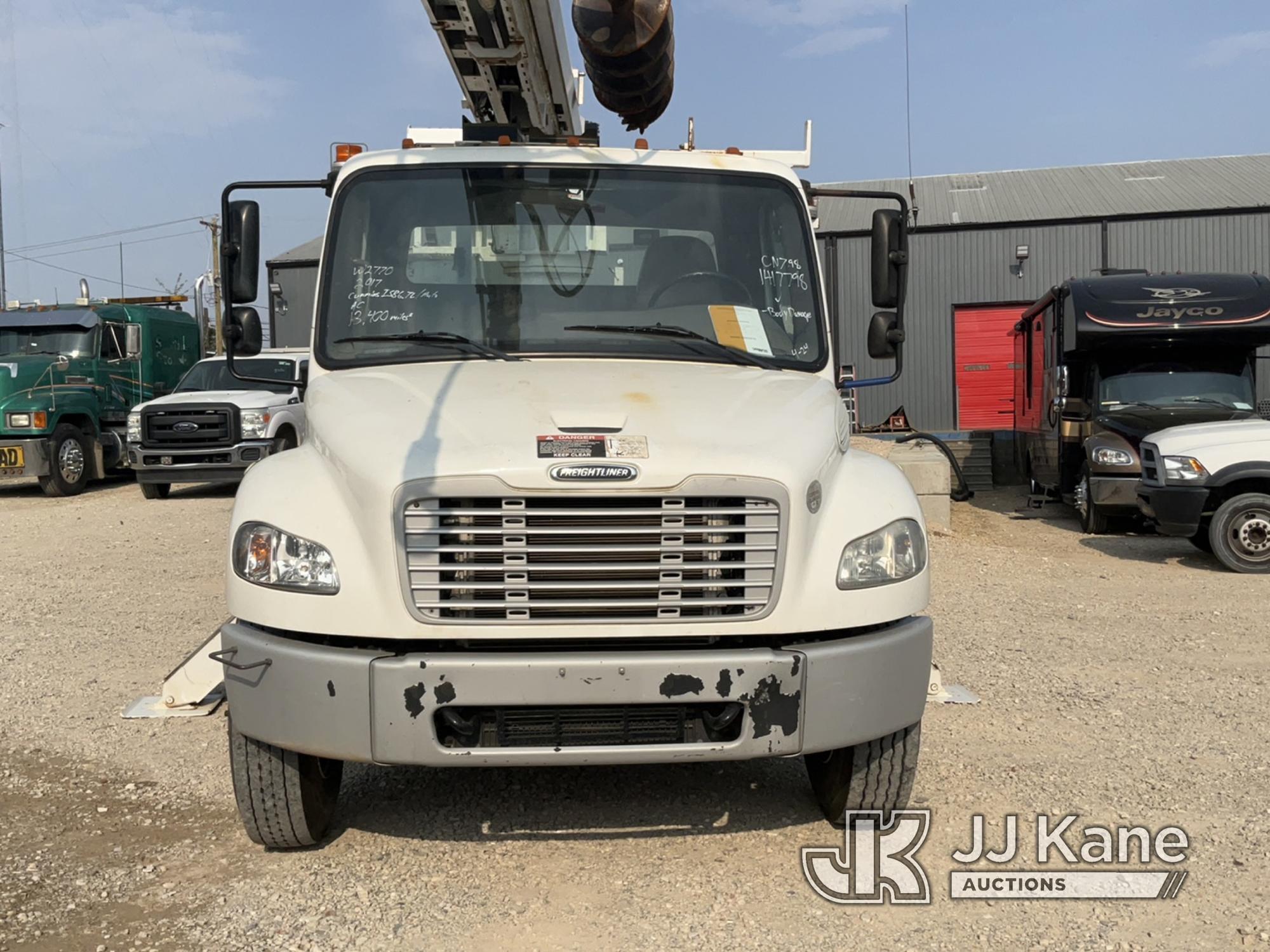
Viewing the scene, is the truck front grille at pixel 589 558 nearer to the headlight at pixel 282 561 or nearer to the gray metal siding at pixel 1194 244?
the headlight at pixel 282 561

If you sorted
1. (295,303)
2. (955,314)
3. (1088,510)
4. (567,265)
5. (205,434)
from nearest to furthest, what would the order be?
(567,265)
(1088,510)
(205,434)
(955,314)
(295,303)

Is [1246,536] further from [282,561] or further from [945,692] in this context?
[282,561]

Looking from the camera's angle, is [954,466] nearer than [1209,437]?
No

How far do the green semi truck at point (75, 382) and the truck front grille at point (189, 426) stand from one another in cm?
218

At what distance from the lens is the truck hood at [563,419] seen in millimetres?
3521

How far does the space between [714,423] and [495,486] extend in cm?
76

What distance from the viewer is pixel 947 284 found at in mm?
26891

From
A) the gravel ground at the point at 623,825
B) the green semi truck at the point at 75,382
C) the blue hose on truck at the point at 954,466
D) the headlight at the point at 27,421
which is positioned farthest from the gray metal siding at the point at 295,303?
the gravel ground at the point at 623,825

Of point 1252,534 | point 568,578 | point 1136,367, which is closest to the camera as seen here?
point 568,578

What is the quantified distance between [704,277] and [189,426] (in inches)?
488

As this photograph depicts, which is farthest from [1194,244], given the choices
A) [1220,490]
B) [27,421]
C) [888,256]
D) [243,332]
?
[243,332]

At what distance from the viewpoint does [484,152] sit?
4.90m

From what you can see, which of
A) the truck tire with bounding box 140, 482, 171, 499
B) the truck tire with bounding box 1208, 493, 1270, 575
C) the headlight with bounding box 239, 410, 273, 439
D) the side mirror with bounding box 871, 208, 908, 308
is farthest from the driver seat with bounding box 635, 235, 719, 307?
the truck tire with bounding box 140, 482, 171, 499

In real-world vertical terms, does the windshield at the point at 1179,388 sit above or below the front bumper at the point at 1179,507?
above
